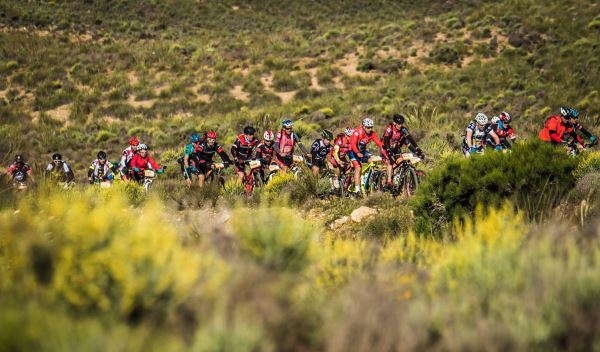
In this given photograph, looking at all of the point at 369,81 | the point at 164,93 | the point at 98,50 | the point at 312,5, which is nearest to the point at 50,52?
the point at 98,50

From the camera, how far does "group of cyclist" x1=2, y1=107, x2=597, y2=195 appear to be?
11.3 meters

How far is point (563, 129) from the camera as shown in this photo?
467 inches

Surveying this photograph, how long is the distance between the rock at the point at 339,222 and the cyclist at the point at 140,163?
6.58 meters

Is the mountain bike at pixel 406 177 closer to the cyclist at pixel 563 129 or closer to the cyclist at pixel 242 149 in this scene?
the cyclist at pixel 563 129

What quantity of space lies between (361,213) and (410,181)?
153 cm

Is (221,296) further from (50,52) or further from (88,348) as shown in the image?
(50,52)

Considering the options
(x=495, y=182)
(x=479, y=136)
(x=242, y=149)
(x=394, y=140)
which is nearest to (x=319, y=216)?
(x=394, y=140)

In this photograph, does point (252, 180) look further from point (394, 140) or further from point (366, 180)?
point (394, 140)

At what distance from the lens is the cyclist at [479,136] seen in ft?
42.2

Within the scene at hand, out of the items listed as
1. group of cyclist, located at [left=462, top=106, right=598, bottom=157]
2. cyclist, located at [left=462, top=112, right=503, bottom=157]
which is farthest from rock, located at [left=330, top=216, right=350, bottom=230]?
cyclist, located at [left=462, top=112, right=503, bottom=157]

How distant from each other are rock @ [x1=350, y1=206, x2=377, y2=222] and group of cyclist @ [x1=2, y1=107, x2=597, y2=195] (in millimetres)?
1163

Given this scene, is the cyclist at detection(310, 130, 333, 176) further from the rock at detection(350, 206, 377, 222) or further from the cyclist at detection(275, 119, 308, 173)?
the rock at detection(350, 206, 377, 222)

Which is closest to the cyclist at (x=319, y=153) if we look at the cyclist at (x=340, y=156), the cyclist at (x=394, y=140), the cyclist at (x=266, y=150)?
the cyclist at (x=340, y=156)

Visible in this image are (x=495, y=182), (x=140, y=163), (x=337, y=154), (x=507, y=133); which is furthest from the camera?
(x=140, y=163)
